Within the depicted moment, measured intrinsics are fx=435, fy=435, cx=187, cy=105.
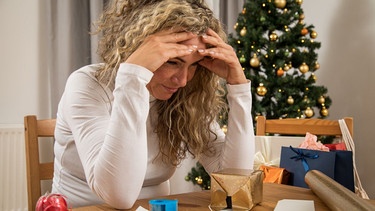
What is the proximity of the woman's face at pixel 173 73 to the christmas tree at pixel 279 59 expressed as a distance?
1598mm

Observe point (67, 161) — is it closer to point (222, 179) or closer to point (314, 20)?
point (222, 179)

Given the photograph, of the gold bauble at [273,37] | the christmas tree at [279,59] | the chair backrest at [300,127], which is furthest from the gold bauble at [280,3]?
the chair backrest at [300,127]

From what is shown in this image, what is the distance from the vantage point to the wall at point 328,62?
2.64 meters

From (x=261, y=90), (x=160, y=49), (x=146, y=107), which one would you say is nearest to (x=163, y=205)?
(x=146, y=107)

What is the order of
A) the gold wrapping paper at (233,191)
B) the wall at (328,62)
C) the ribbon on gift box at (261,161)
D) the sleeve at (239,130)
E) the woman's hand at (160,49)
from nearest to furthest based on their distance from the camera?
the gold wrapping paper at (233,191) < the woman's hand at (160,49) < the sleeve at (239,130) < the ribbon on gift box at (261,161) < the wall at (328,62)

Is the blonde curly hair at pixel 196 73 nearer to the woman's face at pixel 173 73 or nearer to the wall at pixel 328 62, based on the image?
the woman's face at pixel 173 73

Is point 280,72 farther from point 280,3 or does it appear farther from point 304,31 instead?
point 280,3

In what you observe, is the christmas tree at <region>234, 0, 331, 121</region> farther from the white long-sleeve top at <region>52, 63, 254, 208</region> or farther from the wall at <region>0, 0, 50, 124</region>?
the white long-sleeve top at <region>52, 63, 254, 208</region>

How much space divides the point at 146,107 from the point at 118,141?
0.11 metres

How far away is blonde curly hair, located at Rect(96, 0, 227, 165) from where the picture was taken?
42.6 inches

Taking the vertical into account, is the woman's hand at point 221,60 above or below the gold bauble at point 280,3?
below

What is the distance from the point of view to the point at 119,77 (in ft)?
3.23

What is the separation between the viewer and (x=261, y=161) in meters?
1.85

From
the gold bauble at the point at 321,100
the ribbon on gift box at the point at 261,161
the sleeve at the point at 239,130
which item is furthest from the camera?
the gold bauble at the point at 321,100
